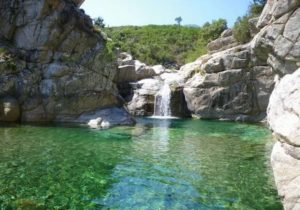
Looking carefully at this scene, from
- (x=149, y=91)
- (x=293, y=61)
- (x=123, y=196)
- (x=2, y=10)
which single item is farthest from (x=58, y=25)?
(x=123, y=196)

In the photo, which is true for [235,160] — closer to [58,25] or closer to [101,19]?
[58,25]

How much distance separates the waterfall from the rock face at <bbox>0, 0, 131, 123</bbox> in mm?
8806

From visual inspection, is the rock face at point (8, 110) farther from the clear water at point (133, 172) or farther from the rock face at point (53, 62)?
the clear water at point (133, 172)

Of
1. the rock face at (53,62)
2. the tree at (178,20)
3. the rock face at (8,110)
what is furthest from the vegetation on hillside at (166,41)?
the rock face at (8,110)

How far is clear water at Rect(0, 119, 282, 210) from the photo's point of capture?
10836 millimetres

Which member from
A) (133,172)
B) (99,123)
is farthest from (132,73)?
(133,172)

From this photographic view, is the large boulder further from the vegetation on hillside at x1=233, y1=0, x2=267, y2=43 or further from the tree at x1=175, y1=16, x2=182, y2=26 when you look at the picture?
the tree at x1=175, y1=16, x2=182, y2=26

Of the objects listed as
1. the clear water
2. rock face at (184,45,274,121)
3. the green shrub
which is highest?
the green shrub

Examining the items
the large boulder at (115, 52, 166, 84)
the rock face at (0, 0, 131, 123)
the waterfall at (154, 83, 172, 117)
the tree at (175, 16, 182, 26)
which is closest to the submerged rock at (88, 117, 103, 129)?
the rock face at (0, 0, 131, 123)

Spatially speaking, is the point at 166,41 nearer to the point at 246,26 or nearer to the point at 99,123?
the point at 246,26

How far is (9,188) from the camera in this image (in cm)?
1162

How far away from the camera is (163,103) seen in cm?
4238

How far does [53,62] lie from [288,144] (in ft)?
88.4

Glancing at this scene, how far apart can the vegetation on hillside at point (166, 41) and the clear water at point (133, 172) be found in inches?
1659
